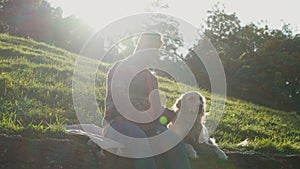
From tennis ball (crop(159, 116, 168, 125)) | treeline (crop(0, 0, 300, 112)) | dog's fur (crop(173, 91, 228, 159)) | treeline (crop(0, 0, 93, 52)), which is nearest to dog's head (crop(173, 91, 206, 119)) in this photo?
dog's fur (crop(173, 91, 228, 159))

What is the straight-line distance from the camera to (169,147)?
5859 mm

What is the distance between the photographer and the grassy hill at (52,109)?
7.39 meters

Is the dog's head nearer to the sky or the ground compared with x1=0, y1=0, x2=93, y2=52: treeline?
nearer to the ground

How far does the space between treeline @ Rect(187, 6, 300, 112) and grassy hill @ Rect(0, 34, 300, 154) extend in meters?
17.0

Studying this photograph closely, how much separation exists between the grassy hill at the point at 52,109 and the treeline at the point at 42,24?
2462 cm

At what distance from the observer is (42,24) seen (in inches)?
1677

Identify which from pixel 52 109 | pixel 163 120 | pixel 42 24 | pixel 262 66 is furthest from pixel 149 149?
pixel 42 24

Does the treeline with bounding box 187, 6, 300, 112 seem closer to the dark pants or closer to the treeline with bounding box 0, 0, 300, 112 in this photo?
the treeline with bounding box 0, 0, 300, 112

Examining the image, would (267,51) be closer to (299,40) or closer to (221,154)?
(299,40)

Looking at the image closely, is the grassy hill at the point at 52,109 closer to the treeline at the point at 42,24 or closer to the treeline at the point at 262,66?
the treeline at the point at 262,66

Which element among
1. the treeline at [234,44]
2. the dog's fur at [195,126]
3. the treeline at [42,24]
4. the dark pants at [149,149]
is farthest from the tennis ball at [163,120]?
the treeline at [42,24]

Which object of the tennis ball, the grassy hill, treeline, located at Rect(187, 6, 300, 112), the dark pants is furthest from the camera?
treeline, located at Rect(187, 6, 300, 112)

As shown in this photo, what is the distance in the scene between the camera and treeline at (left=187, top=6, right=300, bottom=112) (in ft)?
113

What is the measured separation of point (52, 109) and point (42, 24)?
35083 mm
